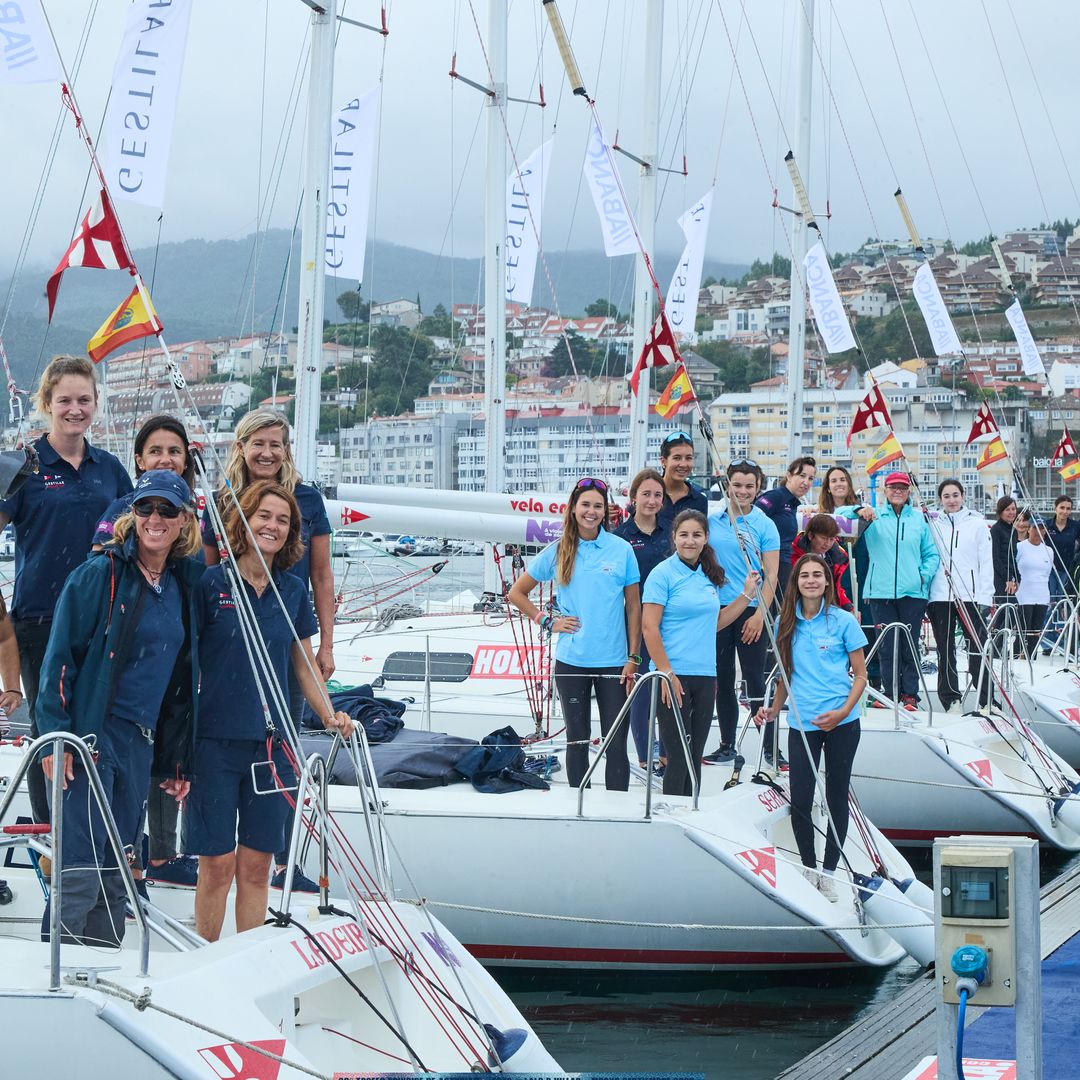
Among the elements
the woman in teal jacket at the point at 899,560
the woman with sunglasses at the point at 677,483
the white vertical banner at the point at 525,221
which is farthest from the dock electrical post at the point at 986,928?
the white vertical banner at the point at 525,221

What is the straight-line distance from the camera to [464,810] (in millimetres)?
7164

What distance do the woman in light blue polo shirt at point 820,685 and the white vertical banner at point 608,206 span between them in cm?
1007

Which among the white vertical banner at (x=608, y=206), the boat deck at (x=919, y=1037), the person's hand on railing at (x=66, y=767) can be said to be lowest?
the boat deck at (x=919, y=1037)

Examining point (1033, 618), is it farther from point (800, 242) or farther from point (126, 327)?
point (126, 327)

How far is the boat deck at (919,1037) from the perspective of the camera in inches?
203

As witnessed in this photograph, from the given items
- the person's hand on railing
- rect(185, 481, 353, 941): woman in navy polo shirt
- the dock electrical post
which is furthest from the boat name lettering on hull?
the dock electrical post

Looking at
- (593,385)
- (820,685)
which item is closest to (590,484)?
(820,685)

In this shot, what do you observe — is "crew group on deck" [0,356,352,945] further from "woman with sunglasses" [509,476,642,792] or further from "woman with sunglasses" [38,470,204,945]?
"woman with sunglasses" [509,476,642,792]

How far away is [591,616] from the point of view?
23.5 ft

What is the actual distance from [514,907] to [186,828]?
243 cm

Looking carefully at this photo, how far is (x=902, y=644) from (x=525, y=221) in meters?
7.96

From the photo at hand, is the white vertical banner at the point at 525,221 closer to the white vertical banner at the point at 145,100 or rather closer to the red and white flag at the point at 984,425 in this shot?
the red and white flag at the point at 984,425

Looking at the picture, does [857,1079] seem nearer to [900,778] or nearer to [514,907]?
[514,907]

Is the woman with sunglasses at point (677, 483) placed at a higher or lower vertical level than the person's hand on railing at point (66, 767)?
higher
